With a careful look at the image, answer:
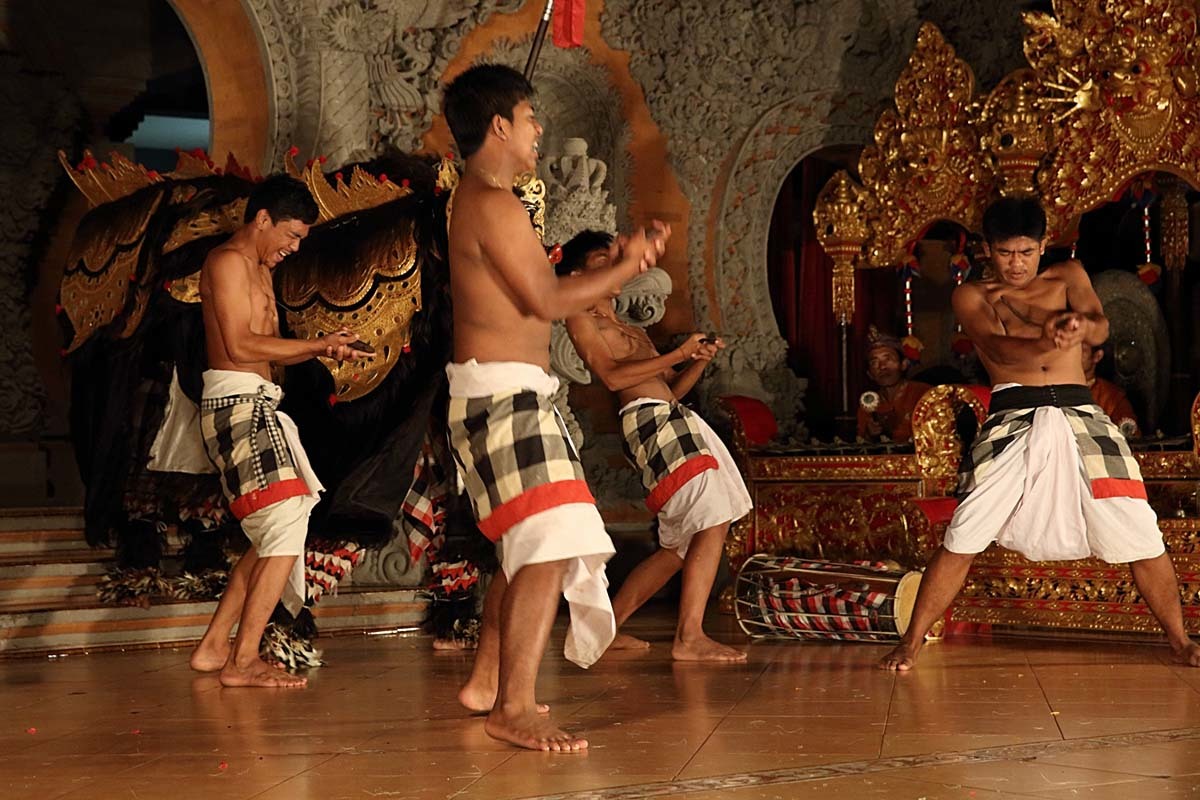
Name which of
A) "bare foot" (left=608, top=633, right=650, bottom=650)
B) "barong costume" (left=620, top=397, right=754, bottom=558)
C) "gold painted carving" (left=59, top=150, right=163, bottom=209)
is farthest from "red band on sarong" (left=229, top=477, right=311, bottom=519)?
"gold painted carving" (left=59, top=150, right=163, bottom=209)

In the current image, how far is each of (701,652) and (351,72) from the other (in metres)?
3.93

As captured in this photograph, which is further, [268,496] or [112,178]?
[112,178]

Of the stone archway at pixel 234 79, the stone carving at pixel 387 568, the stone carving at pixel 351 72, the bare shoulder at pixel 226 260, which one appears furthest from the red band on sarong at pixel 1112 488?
the stone archway at pixel 234 79

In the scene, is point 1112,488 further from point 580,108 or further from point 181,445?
point 580,108

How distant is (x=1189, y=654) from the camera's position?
5766 millimetres

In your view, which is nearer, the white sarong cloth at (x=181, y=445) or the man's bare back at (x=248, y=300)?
the man's bare back at (x=248, y=300)

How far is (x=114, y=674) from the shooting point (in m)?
6.14

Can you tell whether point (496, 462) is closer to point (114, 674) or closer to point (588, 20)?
point (114, 674)

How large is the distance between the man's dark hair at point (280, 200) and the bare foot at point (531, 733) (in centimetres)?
238

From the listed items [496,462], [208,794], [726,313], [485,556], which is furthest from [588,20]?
[208,794]

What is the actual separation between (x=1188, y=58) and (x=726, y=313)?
317 cm

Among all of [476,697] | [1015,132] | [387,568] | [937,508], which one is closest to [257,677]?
[476,697]

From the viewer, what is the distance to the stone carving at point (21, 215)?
1009 centimetres

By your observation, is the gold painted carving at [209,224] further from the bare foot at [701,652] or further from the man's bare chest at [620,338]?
the bare foot at [701,652]
